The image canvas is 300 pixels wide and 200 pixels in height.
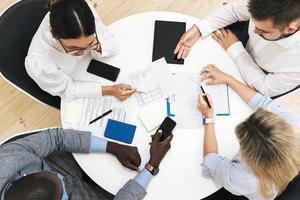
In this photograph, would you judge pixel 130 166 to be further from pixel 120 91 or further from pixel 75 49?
pixel 75 49

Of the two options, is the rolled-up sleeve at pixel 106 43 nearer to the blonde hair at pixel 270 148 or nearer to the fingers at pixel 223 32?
the fingers at pixel 223 32

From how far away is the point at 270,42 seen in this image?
1.67m

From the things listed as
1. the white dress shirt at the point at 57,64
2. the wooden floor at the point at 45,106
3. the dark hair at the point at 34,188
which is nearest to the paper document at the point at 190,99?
the white dress shirt at the point at 57,64

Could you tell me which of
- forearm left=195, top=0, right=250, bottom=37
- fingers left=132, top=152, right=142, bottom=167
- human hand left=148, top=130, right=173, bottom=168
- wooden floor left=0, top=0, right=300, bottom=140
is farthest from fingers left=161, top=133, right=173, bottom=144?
wooden floor left=0, top=0, right=300, bottom=140

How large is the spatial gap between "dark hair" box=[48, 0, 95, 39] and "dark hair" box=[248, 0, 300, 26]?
65 centimetres

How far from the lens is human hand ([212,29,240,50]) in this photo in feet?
5.76

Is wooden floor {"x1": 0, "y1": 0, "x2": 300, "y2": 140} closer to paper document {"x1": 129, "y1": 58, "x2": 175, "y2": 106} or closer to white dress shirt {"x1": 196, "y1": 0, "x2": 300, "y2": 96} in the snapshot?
white dress shirt {"x1": 196, "y1": 0, "x2": 300, "y2": 96}

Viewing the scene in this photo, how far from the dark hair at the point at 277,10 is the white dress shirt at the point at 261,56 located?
13 cm

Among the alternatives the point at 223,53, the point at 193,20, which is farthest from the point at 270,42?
the point at 193,20

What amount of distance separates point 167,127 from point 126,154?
0.69ft

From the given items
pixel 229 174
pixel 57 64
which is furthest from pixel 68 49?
pixel 229 174

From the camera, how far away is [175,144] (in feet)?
5.17

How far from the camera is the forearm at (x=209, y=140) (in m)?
1.53

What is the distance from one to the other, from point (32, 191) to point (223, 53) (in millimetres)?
1034
